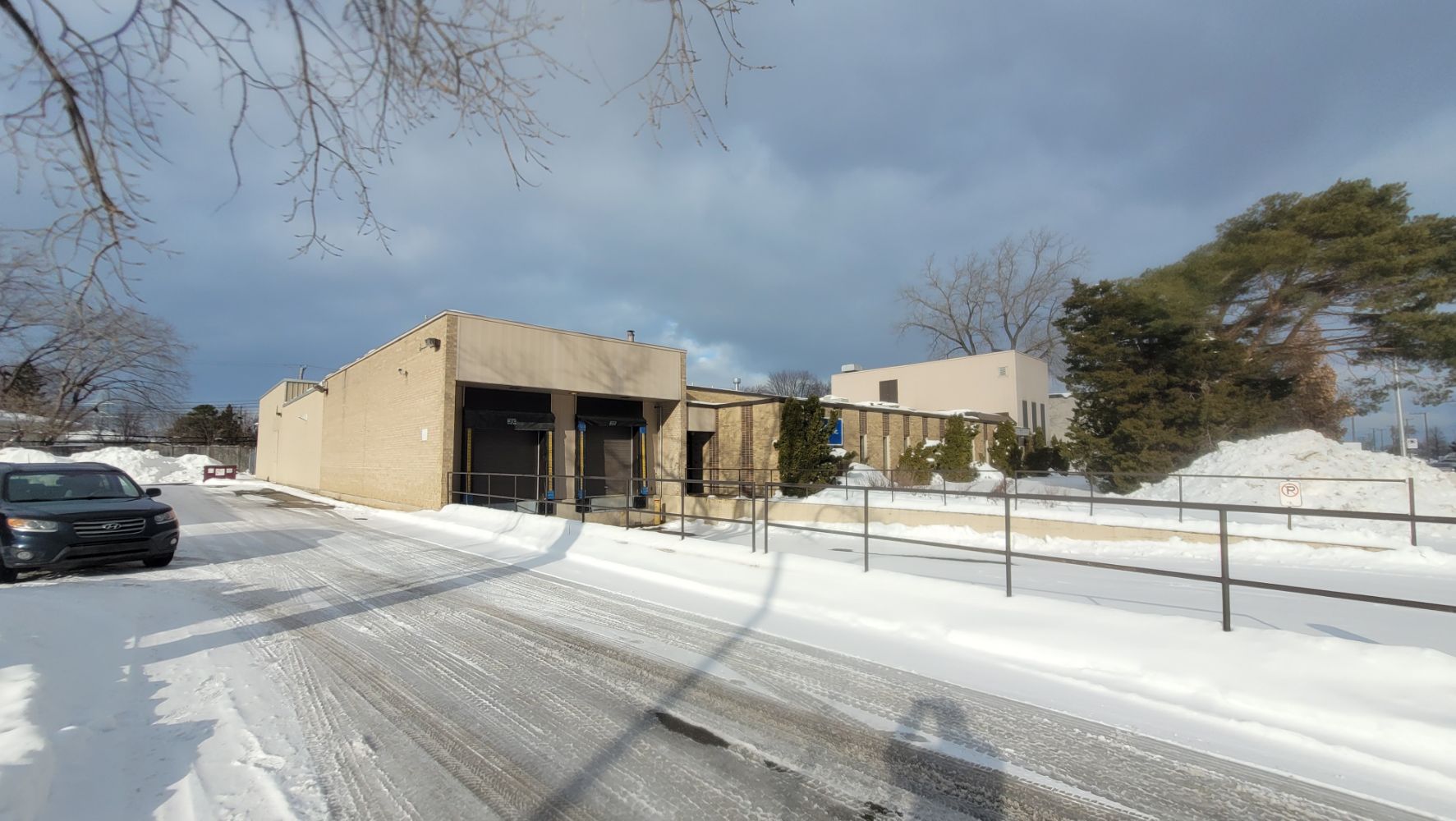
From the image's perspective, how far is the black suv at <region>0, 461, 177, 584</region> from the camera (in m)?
Result: 7.46

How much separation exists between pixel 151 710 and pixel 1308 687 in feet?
23.1

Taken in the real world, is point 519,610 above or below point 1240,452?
below

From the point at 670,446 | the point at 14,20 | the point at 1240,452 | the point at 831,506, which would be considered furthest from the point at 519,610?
the point at 1240,452

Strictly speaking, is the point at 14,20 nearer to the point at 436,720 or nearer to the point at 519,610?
the point at 436,720

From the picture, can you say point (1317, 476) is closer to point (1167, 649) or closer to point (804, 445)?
point (804, 445)

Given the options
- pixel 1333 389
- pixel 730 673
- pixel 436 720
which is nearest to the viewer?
pixel 436 720

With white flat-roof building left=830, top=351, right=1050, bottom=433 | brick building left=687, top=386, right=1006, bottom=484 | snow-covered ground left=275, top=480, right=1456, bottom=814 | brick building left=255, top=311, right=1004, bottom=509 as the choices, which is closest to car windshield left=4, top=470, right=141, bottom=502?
snow-covered ground left=275, top=480, right=1456, bottom=814

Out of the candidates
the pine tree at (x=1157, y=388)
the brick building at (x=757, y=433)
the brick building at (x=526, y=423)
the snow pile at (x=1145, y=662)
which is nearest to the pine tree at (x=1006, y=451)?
the brick building at (x=757, y=433)

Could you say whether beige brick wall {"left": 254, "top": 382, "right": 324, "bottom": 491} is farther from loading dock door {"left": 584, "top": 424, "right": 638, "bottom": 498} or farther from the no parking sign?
the no parking sign

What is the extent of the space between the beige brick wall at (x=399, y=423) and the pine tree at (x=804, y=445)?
35.2ft

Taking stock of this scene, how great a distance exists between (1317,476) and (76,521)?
79.6 feet

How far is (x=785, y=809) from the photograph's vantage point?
282 centimetres

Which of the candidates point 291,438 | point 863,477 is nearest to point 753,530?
point 863,477

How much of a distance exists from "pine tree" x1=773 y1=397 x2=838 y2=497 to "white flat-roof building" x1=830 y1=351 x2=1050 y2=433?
21.4 m
